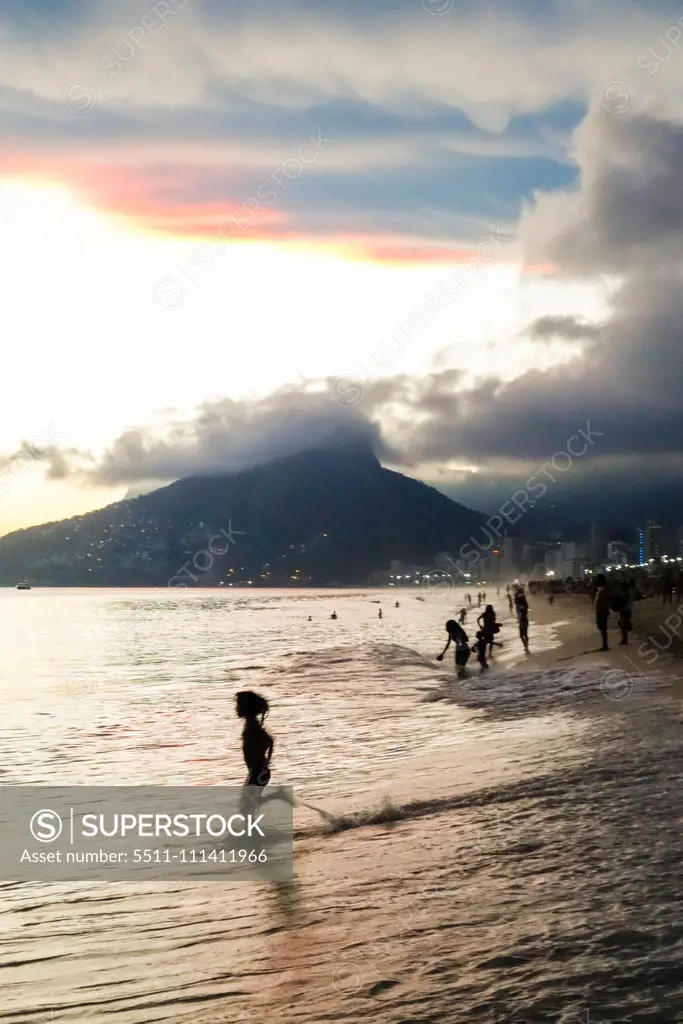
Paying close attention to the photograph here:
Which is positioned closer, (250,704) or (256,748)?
(250,704)

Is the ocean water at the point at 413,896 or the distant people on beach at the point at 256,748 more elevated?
the distant people on beach at the point at 256,748

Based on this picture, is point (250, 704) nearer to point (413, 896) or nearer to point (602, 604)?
point (413, 896)

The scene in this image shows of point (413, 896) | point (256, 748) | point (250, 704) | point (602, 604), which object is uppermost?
point (250, 704)

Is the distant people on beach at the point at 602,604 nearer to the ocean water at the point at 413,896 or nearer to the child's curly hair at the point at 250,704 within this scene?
the ocean water at the point at 413,896

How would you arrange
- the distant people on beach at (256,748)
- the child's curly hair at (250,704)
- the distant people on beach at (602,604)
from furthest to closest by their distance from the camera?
the distant people on beach at (602,604) → the distant people on beach at (256,748) → the child's curly hair at (250,704)

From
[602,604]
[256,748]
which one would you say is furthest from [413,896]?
[602,604]

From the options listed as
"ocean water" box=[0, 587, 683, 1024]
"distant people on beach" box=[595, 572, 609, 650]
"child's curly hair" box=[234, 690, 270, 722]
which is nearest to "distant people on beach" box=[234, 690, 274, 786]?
"child's curly hair" box=[234, 690, 270, 722]

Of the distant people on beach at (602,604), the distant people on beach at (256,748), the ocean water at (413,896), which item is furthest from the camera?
the distant people on beach at (602,604)

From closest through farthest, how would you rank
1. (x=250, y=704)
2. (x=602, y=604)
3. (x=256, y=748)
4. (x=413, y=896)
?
(x=413, y=896) → (x=250, y=704) → (x=256, y=748) → (x=602, y=604)

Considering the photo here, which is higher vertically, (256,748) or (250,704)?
(250,704)

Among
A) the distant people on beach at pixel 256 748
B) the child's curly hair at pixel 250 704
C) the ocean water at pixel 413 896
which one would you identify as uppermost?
the child's curly hair at pixel 250 704

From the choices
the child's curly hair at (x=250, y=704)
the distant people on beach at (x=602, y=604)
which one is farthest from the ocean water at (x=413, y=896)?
A: the distant people on beach at (x=602, y=604)

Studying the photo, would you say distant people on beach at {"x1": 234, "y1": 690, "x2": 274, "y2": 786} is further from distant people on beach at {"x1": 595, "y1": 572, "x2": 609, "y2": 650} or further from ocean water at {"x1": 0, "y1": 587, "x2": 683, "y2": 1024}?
distant people on beach at {"x1": 595, "y1": 572, "x2": 609, "y2": 650}

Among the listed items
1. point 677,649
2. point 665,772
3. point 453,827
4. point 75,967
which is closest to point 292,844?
point 453,827
